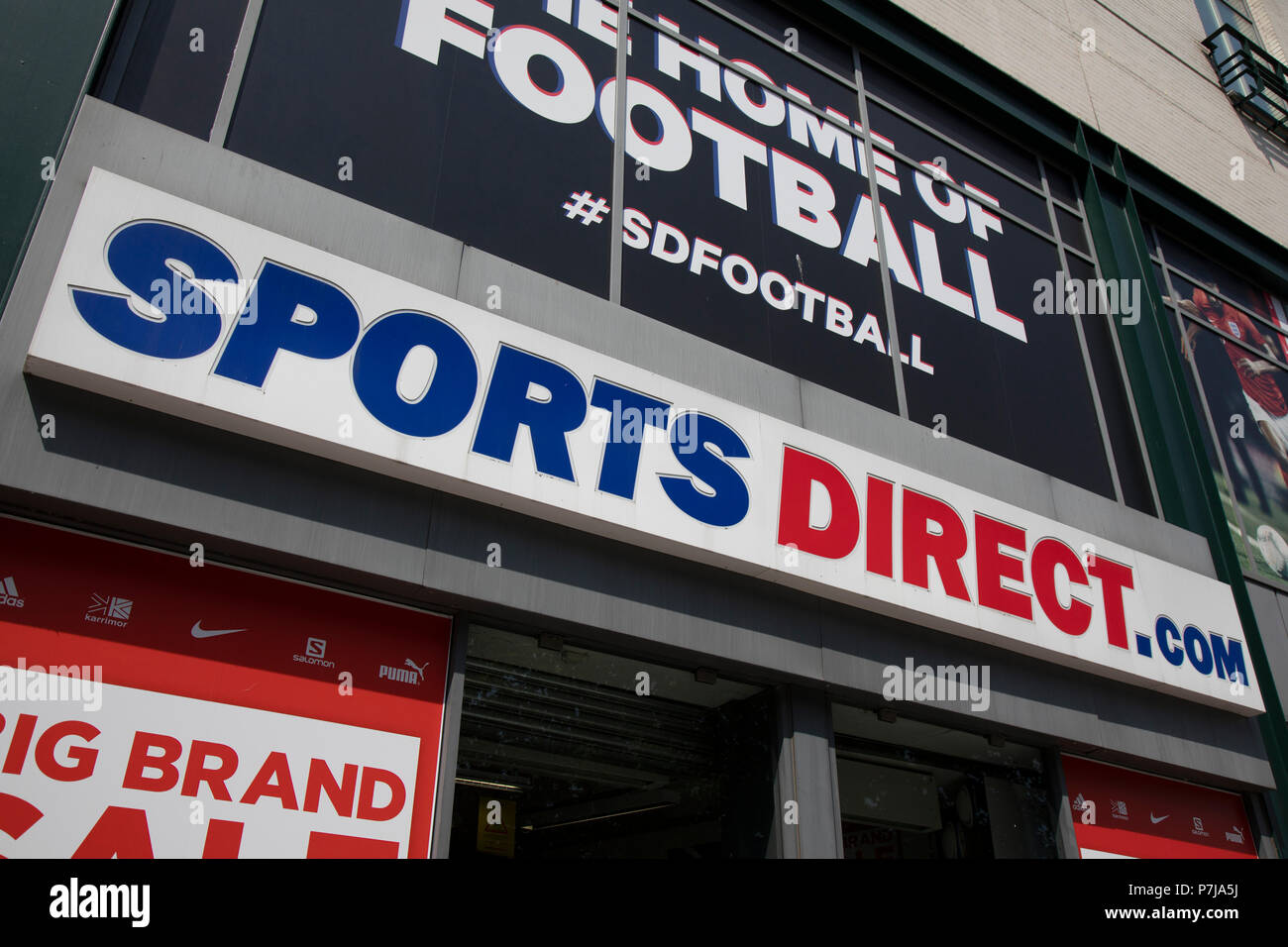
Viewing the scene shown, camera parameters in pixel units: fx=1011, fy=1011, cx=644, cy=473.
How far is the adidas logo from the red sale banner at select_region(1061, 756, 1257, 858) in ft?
19.9

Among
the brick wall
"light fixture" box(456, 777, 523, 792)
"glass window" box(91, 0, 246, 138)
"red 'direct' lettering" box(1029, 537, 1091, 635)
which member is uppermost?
the brick wall

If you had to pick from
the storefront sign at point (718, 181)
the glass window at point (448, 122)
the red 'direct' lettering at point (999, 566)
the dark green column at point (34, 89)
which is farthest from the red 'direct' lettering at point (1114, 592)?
the dark green column at point (34, 89)

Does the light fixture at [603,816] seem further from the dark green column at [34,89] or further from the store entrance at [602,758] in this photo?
the dark green column at [34,89]

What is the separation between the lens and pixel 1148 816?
7.01 m

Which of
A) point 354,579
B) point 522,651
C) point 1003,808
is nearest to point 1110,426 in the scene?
point 1003,808

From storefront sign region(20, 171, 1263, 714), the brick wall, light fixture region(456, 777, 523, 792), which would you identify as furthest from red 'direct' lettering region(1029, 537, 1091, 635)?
the brick wall

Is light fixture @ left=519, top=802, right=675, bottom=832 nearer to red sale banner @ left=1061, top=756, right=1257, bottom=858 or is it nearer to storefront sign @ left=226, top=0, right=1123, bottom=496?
red sale banner @ left=1061, top=756, right=1257, bottom=858

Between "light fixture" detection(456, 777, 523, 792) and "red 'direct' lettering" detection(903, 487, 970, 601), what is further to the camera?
"red 'direct' lettering" detection(903, 487, 970, 601)

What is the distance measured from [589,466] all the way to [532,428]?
13.6 inches

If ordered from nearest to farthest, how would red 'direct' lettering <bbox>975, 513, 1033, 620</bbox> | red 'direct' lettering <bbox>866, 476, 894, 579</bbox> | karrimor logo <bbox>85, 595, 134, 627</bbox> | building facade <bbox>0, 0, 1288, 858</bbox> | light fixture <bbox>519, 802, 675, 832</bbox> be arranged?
karrimor logo <bbox>85, 595, 134, 627</bbox> → building facade <bbox>0, 0, 1288, 858</bbox> → light fixture <bbox>519, 802, 675, 832</bbox> → red 'direct' lettering <bbox>866, 476, 894, 579</bbox> → red 'direct' lettering <bbox>975, 513, 1033, 620</bbox>

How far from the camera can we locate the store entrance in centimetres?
523

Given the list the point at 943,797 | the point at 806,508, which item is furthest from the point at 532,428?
the point at 943,797

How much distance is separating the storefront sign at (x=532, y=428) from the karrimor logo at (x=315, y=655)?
0.81 meters

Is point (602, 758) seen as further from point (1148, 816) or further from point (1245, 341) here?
point (1245, 341)
